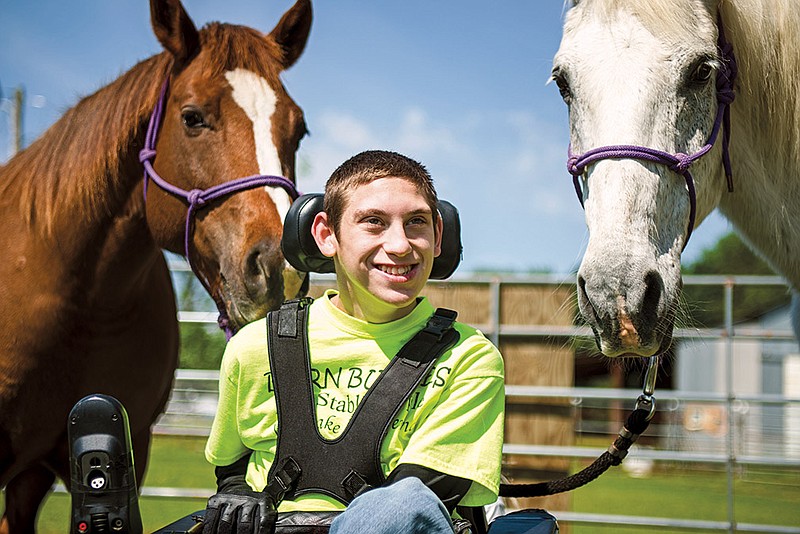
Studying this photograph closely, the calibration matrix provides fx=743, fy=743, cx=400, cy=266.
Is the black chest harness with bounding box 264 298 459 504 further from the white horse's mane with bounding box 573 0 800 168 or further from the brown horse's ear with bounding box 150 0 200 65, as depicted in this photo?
the brown horse's ear with bounding box 150 0 200 65

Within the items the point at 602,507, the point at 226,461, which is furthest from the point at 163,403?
the point at 602,507

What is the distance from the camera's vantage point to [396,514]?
3.73ft

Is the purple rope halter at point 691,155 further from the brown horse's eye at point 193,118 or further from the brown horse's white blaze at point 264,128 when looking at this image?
the brown horse's eye at point 193,118

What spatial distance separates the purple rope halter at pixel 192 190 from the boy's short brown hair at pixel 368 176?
2.40 ft

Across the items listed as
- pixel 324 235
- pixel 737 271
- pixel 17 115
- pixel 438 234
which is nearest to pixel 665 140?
pixel 438 234

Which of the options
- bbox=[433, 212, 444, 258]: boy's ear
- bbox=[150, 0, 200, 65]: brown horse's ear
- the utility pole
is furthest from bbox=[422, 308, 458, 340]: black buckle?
the utility pole

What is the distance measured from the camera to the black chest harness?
4.74 feet

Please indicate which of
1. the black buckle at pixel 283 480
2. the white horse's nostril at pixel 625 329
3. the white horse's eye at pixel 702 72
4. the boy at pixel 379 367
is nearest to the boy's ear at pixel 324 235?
the boy at pixel 379 367

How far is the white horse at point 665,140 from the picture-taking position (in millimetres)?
1816

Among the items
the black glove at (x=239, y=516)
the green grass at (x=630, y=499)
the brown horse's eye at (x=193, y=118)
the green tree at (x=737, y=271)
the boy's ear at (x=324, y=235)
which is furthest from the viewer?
the green tree at (x=737, y=271)

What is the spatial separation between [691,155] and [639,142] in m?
0.19

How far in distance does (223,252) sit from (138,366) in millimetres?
705

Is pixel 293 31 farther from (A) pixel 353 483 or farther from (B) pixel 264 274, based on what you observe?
(A) pixel 353 483

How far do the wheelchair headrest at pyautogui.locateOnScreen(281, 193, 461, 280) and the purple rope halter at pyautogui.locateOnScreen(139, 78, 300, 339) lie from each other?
0.62 meters
